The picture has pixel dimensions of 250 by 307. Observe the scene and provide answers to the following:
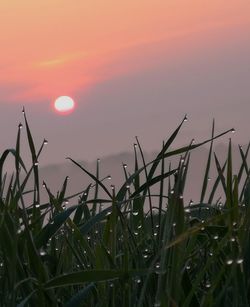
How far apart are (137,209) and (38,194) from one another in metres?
0.33

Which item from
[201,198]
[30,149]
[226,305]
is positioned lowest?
[226,305]

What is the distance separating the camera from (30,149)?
2191mm

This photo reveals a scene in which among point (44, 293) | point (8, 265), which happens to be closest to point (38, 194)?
point (8, 265)

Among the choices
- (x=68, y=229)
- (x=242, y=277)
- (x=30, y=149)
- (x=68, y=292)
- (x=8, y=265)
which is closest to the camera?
(x=242, y=277)

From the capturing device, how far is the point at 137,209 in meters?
2.28

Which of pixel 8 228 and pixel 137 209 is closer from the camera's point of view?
pixel 8 228

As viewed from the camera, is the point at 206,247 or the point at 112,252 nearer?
the point at 112,252

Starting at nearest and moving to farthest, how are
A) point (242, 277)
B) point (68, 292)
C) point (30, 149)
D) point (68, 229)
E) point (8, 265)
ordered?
1. point (242, 277)
2. point (8, 265)
3. point (68, 292)
4. point (68, 229)
5. point (30, 149)

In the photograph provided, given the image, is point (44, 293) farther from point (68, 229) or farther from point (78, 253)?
point (68, 229)

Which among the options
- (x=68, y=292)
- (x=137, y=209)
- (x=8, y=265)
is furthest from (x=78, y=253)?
(x=137, y=209)

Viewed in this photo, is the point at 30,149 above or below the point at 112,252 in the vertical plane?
above

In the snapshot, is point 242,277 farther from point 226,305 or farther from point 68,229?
point 68,229

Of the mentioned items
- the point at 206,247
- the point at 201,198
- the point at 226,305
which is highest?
the point at 201,198

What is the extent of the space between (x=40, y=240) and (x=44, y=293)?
25 centimetres
